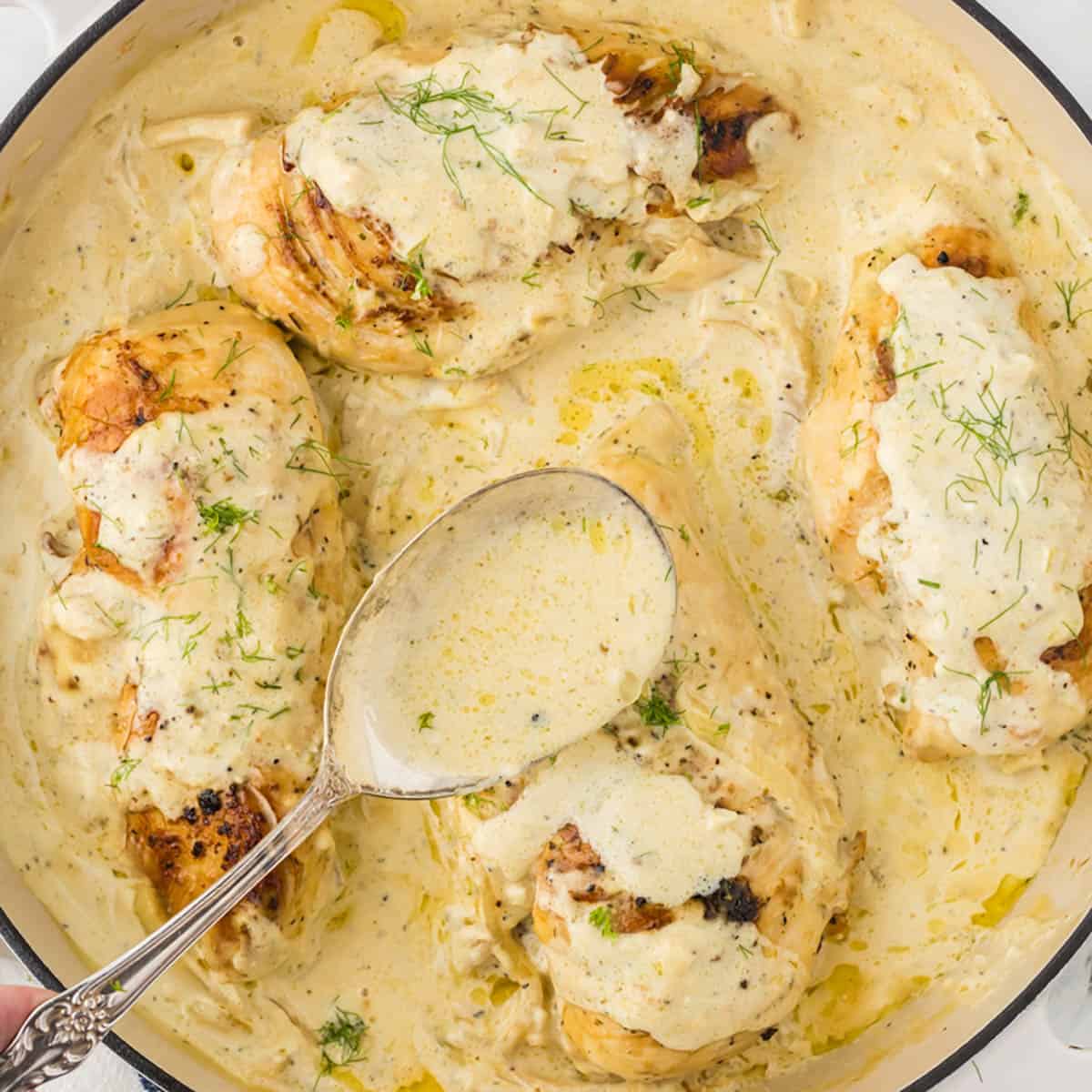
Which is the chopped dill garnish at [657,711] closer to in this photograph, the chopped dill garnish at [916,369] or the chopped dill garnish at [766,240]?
the chopped dill garnish at [916,369]

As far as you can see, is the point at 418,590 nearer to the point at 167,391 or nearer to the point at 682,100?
the point at 167,391

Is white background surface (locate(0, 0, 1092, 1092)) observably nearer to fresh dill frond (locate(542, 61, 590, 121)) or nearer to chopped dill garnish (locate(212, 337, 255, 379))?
chopped dill garnish (locate(212, 337, 255, 379))

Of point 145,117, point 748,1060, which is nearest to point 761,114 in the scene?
point 145,117

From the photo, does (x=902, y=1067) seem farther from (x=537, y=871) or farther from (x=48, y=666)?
(x=48, y=666)

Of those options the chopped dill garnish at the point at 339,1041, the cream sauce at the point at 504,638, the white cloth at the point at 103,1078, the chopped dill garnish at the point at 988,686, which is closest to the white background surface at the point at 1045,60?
the chopped dill garnish at the point at 988,686

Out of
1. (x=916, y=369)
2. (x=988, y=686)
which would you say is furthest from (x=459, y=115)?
(x=988, y=686)
